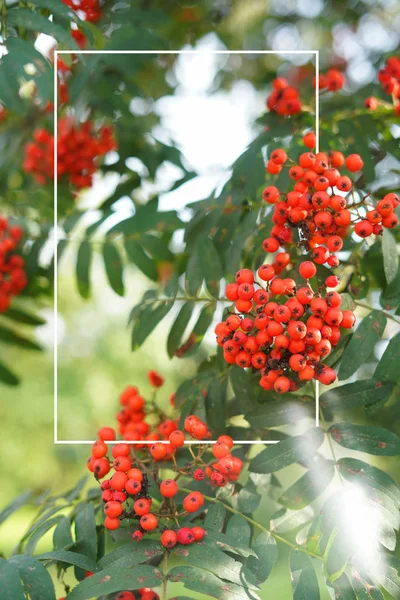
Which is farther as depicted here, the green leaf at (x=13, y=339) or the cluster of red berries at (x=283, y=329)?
the green leaf at (x=13, y=339)

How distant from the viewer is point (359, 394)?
1.51 m

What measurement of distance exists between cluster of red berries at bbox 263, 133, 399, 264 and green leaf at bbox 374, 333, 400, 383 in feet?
0.81

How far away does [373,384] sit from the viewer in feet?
4.95

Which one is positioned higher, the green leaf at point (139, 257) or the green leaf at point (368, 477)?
the green leaf at point (139, 257)

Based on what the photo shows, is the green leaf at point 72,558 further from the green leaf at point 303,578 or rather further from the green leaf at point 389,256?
the green leaf at point 389,256

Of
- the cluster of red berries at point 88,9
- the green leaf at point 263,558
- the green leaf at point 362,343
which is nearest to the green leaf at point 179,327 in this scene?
the green leaf at point 362,343

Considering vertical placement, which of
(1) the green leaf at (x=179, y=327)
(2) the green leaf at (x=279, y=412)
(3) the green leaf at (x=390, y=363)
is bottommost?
(2) the green leaf at (x=279, y=412)

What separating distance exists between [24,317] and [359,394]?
A: 1.52 metres

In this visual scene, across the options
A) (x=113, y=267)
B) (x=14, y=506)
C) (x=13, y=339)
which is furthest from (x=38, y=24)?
(x=13, y=339)

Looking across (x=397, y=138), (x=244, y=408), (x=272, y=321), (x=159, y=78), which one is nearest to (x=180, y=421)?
(x=244, y=408)

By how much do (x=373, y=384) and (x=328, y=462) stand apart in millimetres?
213

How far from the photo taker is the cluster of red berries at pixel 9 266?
241cm

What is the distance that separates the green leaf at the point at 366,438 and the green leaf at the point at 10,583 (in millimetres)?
762

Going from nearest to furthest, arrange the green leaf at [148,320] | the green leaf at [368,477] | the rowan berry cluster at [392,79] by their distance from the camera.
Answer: the green leaf at [368,477] → the green leaf at [148,320] → the rowan berry cluster at [392,79]
